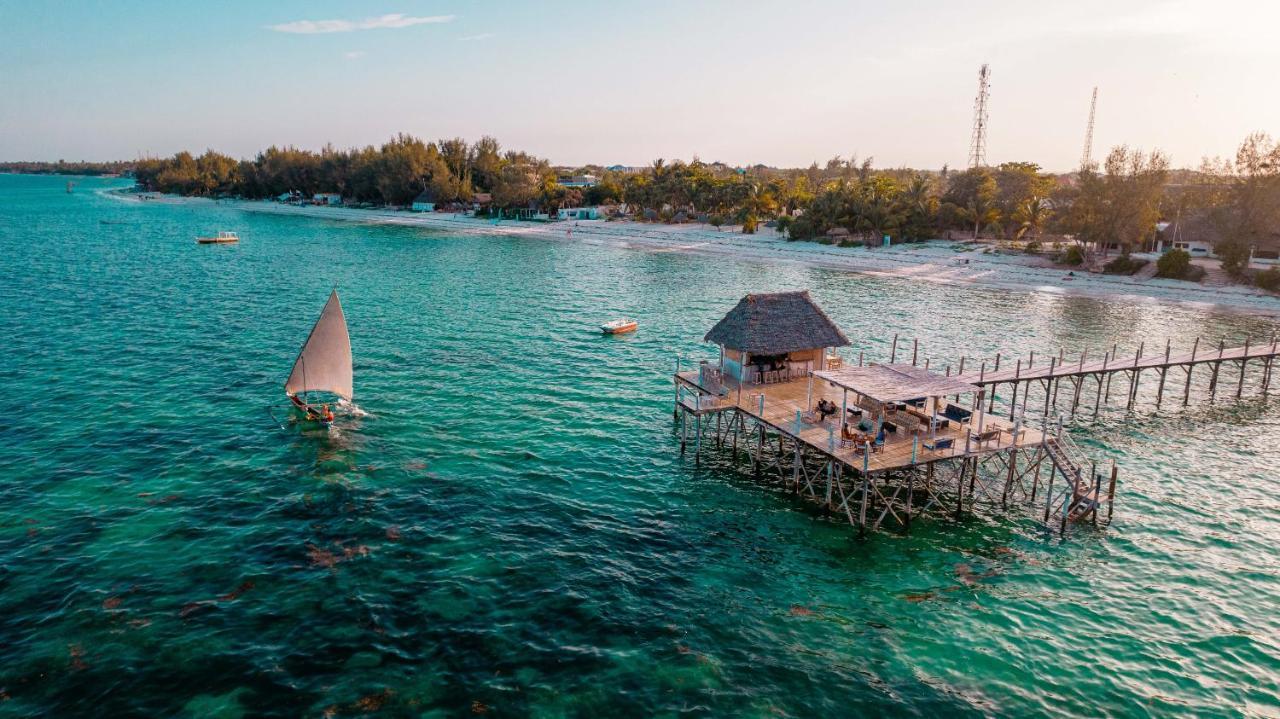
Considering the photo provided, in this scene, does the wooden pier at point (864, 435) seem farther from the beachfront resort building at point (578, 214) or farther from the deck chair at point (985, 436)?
the beachfront resort building at point (578, 214)

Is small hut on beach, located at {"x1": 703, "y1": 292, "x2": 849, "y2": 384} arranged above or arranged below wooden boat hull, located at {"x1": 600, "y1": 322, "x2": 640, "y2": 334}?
above

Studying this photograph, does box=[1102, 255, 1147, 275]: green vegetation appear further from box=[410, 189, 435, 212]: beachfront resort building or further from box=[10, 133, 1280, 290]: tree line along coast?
box=[410, 189, 435, 212]: beachfront resort building

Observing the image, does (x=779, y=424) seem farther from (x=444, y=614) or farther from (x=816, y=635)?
(x=444, y=614)

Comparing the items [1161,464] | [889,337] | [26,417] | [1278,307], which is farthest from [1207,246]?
[26,417]

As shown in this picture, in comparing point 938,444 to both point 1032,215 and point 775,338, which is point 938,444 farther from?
point 1032,215

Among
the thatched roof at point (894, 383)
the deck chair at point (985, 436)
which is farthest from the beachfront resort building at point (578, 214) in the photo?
the deck chair at point (985, 436)

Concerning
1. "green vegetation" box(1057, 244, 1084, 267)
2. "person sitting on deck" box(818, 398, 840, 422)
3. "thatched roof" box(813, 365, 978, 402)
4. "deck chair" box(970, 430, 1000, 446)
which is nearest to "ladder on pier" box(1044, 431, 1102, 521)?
"deck chair" box(970, 430, 1000, 446)
